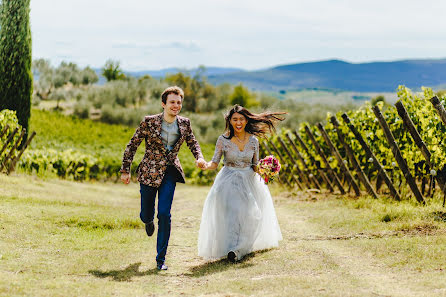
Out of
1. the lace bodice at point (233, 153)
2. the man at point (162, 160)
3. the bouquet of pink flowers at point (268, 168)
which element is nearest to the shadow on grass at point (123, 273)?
the man at point (162, 160)

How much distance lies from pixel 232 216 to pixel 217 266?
68 centimetres

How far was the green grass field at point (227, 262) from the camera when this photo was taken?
19.1 feet

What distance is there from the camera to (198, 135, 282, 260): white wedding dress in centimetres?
732

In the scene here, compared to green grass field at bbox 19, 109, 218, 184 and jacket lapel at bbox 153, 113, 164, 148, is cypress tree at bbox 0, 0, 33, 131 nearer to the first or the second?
green grass field at bbox 19, 109, 218, 184

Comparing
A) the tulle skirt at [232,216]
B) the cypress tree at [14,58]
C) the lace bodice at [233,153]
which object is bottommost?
the tulle skirt at [232,216]

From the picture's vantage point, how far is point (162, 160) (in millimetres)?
6863

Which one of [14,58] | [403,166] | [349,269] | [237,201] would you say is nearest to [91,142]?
[14,58]

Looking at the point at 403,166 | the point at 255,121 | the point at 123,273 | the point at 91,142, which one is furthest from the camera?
the point at 91,142

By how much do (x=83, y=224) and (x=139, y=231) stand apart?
1080 millimetres

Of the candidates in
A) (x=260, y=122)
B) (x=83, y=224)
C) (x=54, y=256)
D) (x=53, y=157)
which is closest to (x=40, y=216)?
(x=83, y=224)

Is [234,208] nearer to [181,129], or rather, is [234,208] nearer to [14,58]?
[181,129]

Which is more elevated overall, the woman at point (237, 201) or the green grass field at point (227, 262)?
the woman at point (237, 201)

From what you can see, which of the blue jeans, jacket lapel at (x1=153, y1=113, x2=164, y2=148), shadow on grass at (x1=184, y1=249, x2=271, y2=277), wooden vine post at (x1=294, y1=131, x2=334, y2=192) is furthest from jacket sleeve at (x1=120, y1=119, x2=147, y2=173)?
wooden vine post at (x1=294, y1=131, x2=334, y2=192)

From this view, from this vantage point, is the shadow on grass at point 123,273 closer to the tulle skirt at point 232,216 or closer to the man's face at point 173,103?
the tulle skirt at point 232,216
